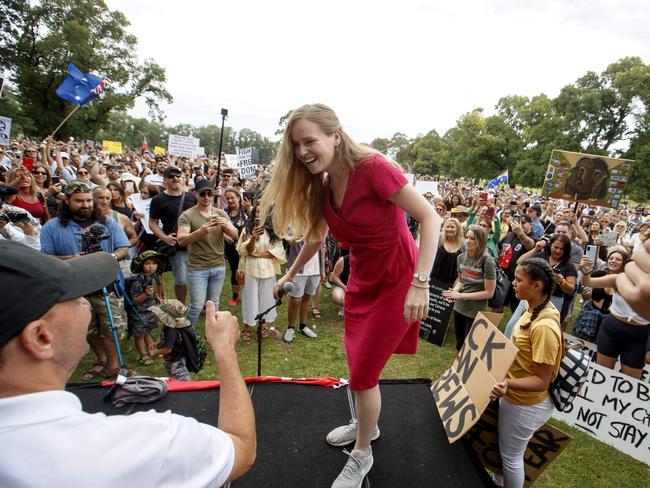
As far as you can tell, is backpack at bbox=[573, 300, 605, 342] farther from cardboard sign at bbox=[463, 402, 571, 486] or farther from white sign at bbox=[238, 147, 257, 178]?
white sign at bbox=[238, 147, 257, 178]

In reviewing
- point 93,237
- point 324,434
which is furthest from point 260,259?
point 324,434

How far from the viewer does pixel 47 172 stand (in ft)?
25.8

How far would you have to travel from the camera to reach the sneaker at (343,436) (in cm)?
275

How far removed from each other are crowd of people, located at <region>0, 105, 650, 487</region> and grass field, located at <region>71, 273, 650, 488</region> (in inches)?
9.8

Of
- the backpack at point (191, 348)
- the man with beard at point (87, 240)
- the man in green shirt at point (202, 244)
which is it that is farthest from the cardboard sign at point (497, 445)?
the man with beard at point (87, 240)

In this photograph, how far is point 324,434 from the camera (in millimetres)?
2885

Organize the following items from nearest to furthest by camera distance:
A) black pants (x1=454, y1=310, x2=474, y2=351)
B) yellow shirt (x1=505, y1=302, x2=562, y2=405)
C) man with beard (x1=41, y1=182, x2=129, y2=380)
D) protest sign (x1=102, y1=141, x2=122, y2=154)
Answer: yellow shirt (x1=505, y1=302, x2=562, y2=405), man with beard (x1=41, y1=182, x2=129, y2=380), black pants (x1=454, y1=310, x2=474, y2=351), protest sign (x1=102, y1=141, x2=122, y2=154)

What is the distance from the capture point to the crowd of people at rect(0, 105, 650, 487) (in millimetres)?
1986

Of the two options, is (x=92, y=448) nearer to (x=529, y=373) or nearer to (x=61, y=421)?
(x=61, y=421)

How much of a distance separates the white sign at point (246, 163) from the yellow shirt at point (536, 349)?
28.7 feet

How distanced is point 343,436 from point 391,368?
7.20ft

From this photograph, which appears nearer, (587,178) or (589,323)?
(589,323)

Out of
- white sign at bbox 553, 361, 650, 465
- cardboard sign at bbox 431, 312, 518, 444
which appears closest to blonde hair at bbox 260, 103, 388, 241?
cardboard sign at bbox 431, 312, 518, 444

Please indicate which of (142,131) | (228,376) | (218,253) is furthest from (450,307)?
(142,131)
